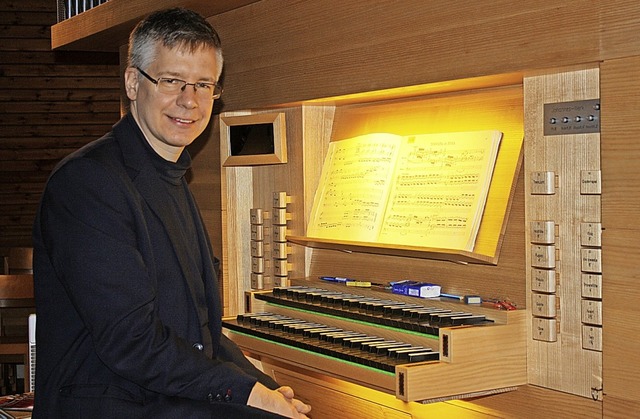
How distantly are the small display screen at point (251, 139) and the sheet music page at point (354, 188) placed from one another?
Answer: 0.30m

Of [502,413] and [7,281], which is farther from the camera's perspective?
[7,281]

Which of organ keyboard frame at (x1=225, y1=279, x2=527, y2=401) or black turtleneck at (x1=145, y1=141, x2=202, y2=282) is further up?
black turtleneck at (x1=145, y1=141, x2=202, y2=282)

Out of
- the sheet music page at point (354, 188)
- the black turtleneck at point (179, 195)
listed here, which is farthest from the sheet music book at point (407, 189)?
the black turtleneck at point (179, 195)

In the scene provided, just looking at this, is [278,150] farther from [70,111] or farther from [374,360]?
[70,111]

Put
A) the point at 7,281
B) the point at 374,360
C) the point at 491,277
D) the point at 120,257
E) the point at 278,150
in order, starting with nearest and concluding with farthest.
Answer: the point at 120,257 → the point at 374,360 → the point at 491,277 → the point at 278,150 → the point at 7,281

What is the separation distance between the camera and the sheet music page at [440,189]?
124 inches

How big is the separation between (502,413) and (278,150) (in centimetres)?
151

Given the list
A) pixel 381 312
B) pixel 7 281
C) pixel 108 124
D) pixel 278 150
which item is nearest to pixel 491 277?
pixel 381 312

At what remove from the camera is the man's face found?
2.22 meters

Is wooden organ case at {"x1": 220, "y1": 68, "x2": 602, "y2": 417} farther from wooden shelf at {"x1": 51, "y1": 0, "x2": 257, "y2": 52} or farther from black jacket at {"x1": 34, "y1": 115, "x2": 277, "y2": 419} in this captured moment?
black jacket at {"x1": 34, "y1": 115, "x2": 277, "y2": 419}

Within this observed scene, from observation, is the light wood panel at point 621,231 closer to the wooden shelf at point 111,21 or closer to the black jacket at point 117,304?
the black jacket at point 117,304

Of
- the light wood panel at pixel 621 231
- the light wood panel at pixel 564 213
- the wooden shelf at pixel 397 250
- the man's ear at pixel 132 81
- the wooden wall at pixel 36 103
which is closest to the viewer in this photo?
the man's ear at pixel 132 81

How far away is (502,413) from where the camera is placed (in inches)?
120

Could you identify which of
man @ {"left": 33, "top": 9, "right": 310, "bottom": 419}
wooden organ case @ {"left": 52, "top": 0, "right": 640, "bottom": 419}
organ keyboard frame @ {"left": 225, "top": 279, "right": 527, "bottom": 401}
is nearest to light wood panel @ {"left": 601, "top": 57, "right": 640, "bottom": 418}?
wooden organ case @ {"left": 52, "top": 0, "right": 640, "bottom": 419}
